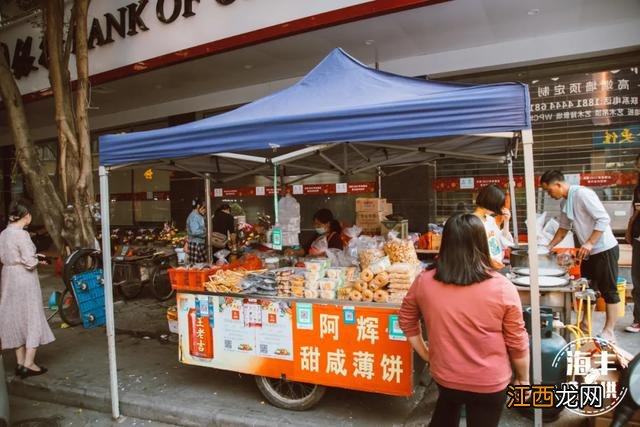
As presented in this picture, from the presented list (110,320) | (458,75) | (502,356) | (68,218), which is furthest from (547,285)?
(68,218)

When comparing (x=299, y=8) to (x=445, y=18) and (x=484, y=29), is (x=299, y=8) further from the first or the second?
(x=484, y=29)

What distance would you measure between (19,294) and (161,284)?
3.76 metres

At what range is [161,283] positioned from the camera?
8.86 meters

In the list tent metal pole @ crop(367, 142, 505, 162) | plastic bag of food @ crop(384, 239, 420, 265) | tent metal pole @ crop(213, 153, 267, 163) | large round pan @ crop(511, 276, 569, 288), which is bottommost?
large round pan @ crop(511, 276, 569, 288)

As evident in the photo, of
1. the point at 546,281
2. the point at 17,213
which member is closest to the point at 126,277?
the point at 17,213

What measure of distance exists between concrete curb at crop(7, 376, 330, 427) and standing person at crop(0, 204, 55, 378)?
0.27 metres

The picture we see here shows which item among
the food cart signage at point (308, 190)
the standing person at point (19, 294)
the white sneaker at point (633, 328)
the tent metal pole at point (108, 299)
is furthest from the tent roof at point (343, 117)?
the food cart signage at point (308, 190)

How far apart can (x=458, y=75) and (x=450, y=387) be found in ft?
24.9

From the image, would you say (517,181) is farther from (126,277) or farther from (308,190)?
(126,277)

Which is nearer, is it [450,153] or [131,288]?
[450,153]

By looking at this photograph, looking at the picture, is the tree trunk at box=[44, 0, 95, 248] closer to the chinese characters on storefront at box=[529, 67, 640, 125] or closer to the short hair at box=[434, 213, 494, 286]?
the short hair at box=[434, 213, 494, 286]

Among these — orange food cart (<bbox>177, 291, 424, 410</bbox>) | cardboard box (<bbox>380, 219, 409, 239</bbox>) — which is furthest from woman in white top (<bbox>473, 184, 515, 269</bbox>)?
cardboard box (<bbox>380, 219, 409, 239</bbox>)

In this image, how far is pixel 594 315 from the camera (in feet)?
20.6

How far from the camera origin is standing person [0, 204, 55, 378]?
5.11m
